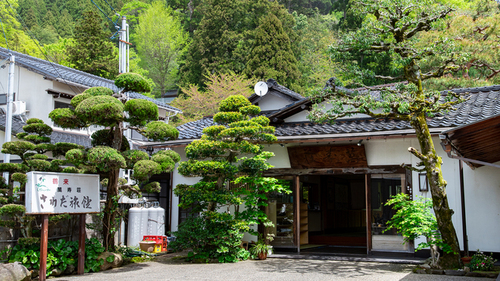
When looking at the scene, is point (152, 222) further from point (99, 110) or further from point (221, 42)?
point (221, 42)

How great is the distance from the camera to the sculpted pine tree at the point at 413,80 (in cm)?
802

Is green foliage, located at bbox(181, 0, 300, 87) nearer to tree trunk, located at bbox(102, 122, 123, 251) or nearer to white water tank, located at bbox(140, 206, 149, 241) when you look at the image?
white water tank, located at bbox(140, 206, 149, 241)

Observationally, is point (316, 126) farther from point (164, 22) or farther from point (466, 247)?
point (164, 22)


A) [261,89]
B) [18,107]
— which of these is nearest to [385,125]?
[261,89]

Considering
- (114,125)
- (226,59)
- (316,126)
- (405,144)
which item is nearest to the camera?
(114,125)

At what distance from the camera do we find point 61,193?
26.2 feet

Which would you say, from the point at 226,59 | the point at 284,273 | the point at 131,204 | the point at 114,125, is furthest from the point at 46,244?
the point at 226,59

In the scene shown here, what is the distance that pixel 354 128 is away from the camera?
34.4ft

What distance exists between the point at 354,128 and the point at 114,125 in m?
5.80

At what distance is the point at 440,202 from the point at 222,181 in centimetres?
502

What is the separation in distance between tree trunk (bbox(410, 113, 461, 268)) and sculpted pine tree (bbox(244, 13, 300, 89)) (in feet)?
57.6

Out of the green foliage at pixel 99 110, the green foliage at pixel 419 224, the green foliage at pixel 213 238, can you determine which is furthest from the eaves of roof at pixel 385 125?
the green foliage at pixel 99 110

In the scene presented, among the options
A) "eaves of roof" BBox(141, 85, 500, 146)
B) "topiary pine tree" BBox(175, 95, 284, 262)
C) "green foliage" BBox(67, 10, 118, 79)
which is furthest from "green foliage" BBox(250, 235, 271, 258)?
"green foliage" BBox(67, 10, 118, 79)

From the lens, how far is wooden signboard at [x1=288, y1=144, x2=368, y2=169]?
1079 centimetres
